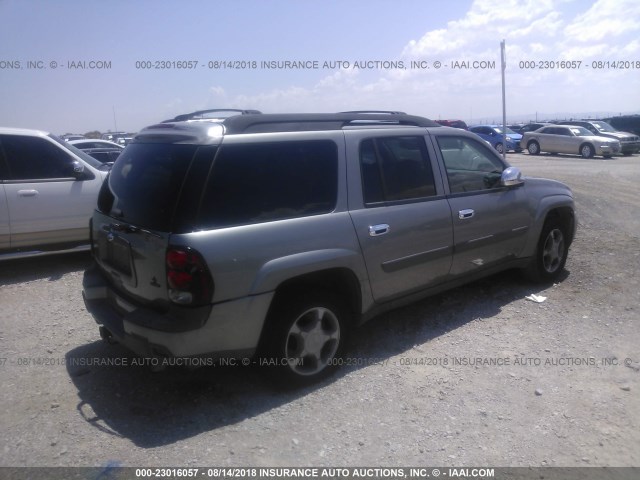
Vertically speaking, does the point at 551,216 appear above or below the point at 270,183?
below

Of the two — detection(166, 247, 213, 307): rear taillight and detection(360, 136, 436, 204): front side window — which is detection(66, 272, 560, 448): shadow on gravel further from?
detection(360, 136, 436, 204): front side window

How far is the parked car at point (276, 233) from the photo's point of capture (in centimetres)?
330

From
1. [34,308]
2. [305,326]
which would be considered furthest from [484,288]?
[34,308]

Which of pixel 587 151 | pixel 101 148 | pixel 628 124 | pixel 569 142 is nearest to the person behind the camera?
pixel 101 148

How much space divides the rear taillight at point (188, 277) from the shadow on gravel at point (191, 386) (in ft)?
2.76

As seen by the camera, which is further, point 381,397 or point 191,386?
point 191,386

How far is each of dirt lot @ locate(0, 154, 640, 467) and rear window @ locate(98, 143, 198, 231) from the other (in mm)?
1275

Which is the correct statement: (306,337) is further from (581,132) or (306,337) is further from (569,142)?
(581,132)

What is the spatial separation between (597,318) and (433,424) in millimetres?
2522

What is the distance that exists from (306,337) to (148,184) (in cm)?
149

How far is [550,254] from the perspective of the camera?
235 inches

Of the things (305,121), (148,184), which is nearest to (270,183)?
(305,121)

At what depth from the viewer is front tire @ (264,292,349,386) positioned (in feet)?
11.9

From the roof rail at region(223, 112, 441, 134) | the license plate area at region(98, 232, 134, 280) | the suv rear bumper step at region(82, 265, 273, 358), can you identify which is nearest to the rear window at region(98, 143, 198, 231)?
the license plate area at region(98, 232, 134, 280)
